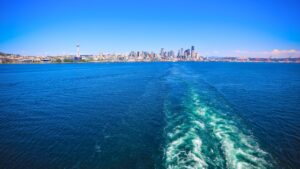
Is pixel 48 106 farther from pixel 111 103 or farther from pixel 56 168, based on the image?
pixel 56 168

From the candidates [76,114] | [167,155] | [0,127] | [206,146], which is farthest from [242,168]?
[0,127]

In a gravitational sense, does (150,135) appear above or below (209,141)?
below

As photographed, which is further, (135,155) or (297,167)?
(135,155)

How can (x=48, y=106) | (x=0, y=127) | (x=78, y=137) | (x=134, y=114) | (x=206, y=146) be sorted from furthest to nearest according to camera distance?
(x=48, y=106)
(x=134, y=114)
(x=0, y=127)
(x=78, y=137)
(x=206, y=146)

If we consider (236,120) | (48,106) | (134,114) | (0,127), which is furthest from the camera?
(48,106)

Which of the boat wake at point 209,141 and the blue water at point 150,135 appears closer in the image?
the boat wake at point 209,141

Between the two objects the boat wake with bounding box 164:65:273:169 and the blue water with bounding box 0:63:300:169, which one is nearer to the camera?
the boat wake with bounding box 164:65:273:169

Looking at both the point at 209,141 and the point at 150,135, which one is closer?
the point at 209,141
